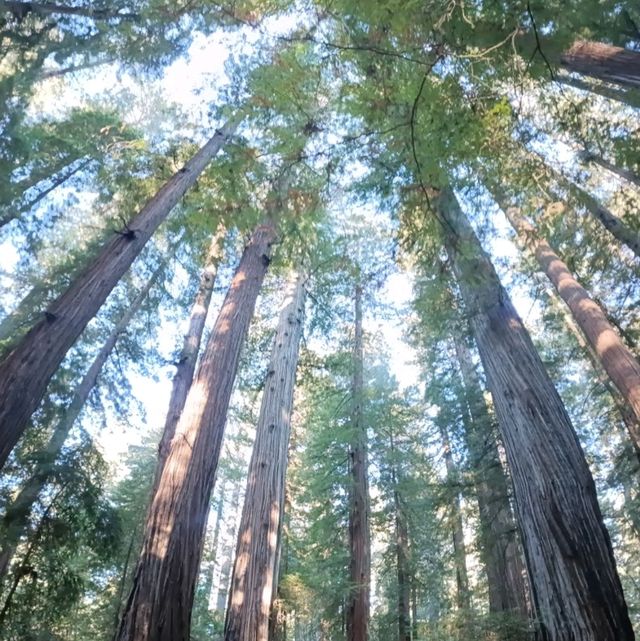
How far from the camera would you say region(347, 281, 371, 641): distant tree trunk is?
8781mm

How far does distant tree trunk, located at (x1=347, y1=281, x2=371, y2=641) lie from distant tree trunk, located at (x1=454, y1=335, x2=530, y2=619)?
2.53 meters

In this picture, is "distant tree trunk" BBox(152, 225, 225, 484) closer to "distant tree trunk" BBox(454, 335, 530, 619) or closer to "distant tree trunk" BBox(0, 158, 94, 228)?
"distant tree trunk" BBox(0, 158, 94, 228)

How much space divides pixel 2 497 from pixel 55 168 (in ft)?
24.4

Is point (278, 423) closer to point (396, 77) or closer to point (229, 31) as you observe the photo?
point (396, 77)

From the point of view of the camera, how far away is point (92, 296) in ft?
16.3

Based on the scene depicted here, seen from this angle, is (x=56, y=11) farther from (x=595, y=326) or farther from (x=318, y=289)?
(x=595, y=326)

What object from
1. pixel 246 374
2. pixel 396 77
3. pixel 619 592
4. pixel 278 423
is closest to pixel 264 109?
pixel 396 77

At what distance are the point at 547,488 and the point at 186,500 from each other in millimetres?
3369

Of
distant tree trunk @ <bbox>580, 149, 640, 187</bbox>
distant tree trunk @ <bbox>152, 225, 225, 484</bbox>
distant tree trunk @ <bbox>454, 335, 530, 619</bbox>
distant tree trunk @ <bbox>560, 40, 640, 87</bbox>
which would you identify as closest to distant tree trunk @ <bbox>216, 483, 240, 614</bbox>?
distant tree trunk @ <bbox>152, 225, 225, 484</bbox>

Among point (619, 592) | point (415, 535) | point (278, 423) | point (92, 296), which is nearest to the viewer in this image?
point (619, 592)

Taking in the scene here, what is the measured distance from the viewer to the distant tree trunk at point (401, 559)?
10539 millimetres

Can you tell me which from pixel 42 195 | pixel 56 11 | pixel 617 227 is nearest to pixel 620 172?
pixel 617 227

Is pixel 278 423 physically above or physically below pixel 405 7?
below

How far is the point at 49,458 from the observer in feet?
23.5
